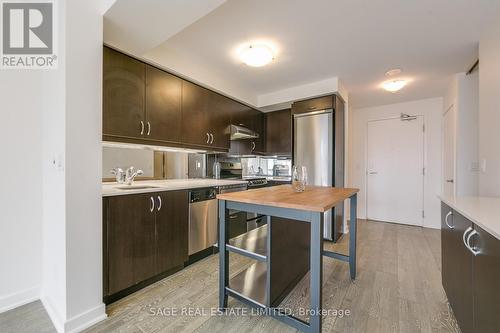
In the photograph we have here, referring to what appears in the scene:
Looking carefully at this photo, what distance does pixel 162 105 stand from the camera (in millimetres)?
2309

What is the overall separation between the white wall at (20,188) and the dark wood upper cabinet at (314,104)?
3051 millimetres

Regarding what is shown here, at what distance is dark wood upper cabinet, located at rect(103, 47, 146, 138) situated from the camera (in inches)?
72.1

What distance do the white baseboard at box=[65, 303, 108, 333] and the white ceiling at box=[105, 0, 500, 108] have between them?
2.08 meters

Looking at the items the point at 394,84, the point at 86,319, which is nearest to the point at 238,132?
the point at 394,84

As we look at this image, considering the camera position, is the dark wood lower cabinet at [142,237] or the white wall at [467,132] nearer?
the dark wood lower cabinet at [142,237]

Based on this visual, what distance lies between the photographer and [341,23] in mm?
1888

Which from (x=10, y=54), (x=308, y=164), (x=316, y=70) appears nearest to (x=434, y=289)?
(x=308, y=164)

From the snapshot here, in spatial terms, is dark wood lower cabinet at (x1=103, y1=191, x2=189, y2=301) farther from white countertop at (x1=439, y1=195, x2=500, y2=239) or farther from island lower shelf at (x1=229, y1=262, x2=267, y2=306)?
white countertop at (x1=439, y1=195, x2=500, y2=239)

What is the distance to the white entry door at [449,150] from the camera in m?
3.01

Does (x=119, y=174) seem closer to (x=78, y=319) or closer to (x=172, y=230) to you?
(x=172, y=230)

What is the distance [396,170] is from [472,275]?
3665 mm

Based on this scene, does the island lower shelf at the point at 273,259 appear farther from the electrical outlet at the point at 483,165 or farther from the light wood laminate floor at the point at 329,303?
the electrical outlet at the point at 483,165

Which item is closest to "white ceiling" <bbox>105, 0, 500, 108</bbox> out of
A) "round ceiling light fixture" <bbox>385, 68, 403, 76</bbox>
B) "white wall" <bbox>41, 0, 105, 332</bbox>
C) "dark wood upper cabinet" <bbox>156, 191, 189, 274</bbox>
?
"round ceiling light fixture" <bbox>385, 68, 403, 76</bbox>

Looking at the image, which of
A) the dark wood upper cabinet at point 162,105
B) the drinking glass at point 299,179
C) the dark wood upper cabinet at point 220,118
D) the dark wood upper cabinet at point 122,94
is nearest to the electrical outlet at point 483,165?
the drinking glass at point 299,179
